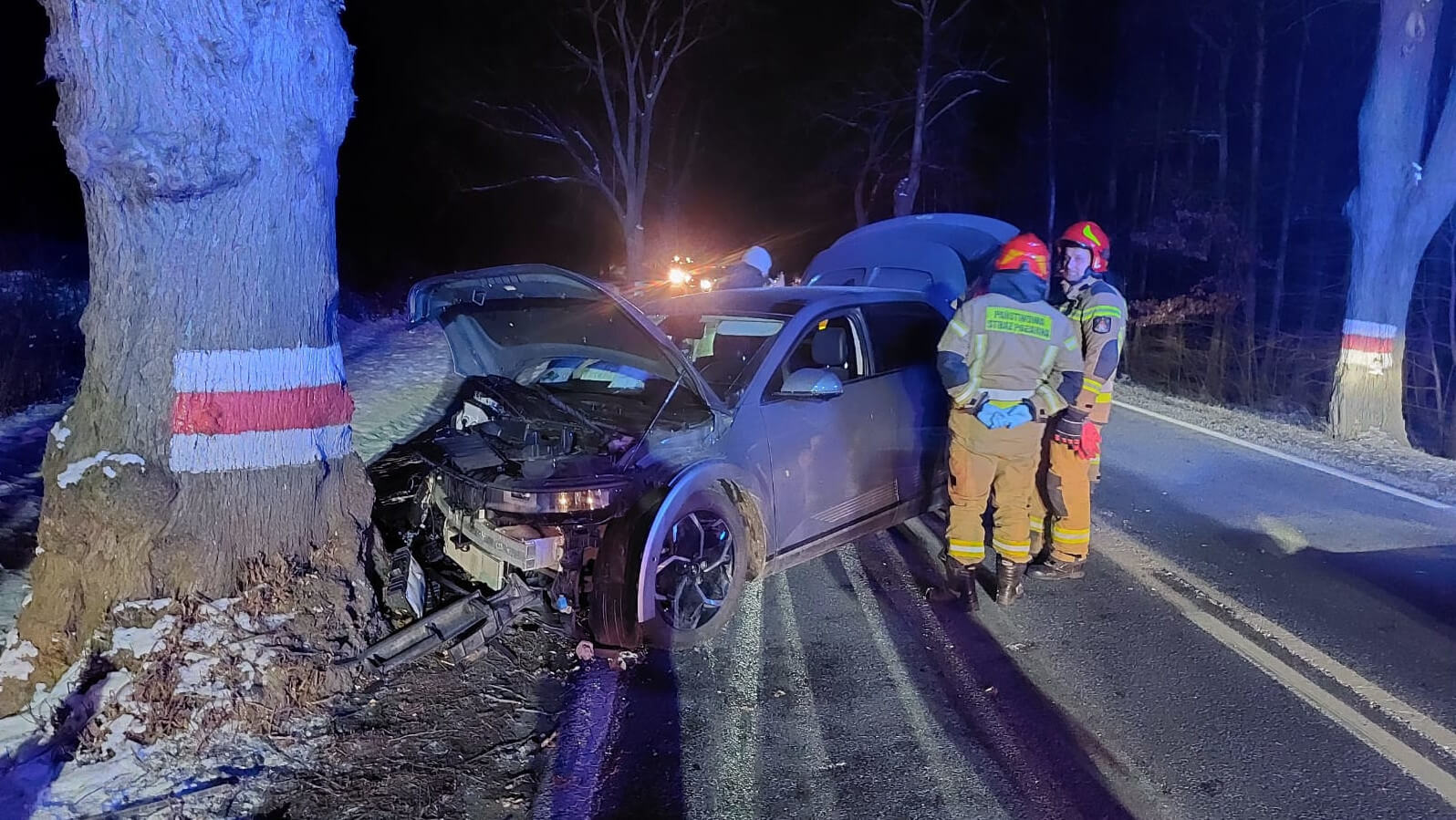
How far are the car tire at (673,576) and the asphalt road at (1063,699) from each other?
15 cm

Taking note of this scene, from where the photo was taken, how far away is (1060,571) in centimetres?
487

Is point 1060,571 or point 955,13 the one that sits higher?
point 955,13

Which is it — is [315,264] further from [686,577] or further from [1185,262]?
[1185,262]

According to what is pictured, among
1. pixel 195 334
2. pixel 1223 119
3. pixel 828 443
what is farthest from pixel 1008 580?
pixel 1223 119

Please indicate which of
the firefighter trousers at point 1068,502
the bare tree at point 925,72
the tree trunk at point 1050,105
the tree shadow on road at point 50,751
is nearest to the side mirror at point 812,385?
the firefighter trousers at point 1068,502

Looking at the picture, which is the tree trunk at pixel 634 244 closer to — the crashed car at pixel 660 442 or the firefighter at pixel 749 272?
the firefighter at pixel 749 272

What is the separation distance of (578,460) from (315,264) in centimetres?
139


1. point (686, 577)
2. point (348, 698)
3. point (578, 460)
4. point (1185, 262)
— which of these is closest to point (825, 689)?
point (686, 577)

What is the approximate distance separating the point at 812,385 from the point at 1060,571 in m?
1.89

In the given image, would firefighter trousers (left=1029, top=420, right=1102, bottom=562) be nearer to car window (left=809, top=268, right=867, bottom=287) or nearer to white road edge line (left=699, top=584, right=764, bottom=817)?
white road edge line (left=699, top=584, right=764, bottom=817)

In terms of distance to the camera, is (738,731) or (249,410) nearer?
(738,731)

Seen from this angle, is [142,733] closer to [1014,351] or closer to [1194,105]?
[1014,351]

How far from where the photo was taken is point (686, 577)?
3.91 meters

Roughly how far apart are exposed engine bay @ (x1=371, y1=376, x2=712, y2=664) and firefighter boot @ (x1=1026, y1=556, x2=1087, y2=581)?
2205 mm
